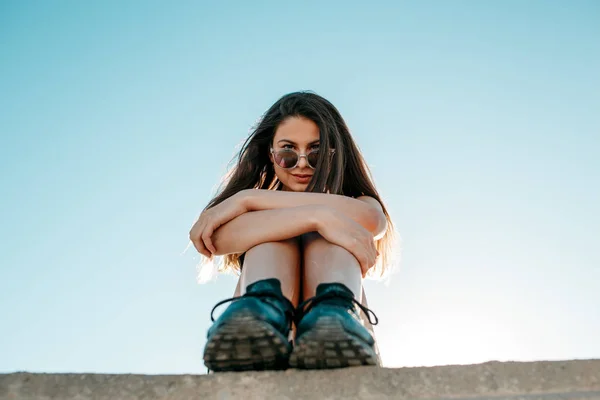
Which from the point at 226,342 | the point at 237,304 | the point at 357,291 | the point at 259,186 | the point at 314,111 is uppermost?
the point at 314,111

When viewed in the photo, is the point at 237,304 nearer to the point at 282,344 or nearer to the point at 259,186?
the point at 282,344

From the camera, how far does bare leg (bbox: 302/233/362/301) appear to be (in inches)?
83.8

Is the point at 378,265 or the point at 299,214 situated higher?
the point at 378,265

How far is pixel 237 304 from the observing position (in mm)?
1789

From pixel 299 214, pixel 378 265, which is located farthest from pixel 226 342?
pixel 378 265

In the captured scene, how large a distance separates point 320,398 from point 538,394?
536 mm

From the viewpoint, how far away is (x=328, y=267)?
218 centimetres

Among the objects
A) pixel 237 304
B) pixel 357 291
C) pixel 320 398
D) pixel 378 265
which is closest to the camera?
pixel 320 398

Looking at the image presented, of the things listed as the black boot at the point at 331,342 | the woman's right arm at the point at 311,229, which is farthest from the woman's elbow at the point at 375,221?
the black boot at the point at 331,342

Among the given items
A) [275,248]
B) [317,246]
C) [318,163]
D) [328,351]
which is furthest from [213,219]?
[328,351]

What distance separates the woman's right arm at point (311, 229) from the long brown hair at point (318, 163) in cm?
67

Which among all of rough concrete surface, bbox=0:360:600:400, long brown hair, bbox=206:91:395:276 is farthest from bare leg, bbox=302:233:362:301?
long brown hair, bbox=206:91:395:276

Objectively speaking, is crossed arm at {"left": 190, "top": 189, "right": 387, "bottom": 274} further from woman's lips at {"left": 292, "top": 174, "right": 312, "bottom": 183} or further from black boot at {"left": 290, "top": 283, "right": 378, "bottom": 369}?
woman's lips at {"left": 292, "top": 174, "right": 312, "bottom": 183}

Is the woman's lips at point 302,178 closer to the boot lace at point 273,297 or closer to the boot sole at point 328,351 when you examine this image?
the boot lace at point 273,297
